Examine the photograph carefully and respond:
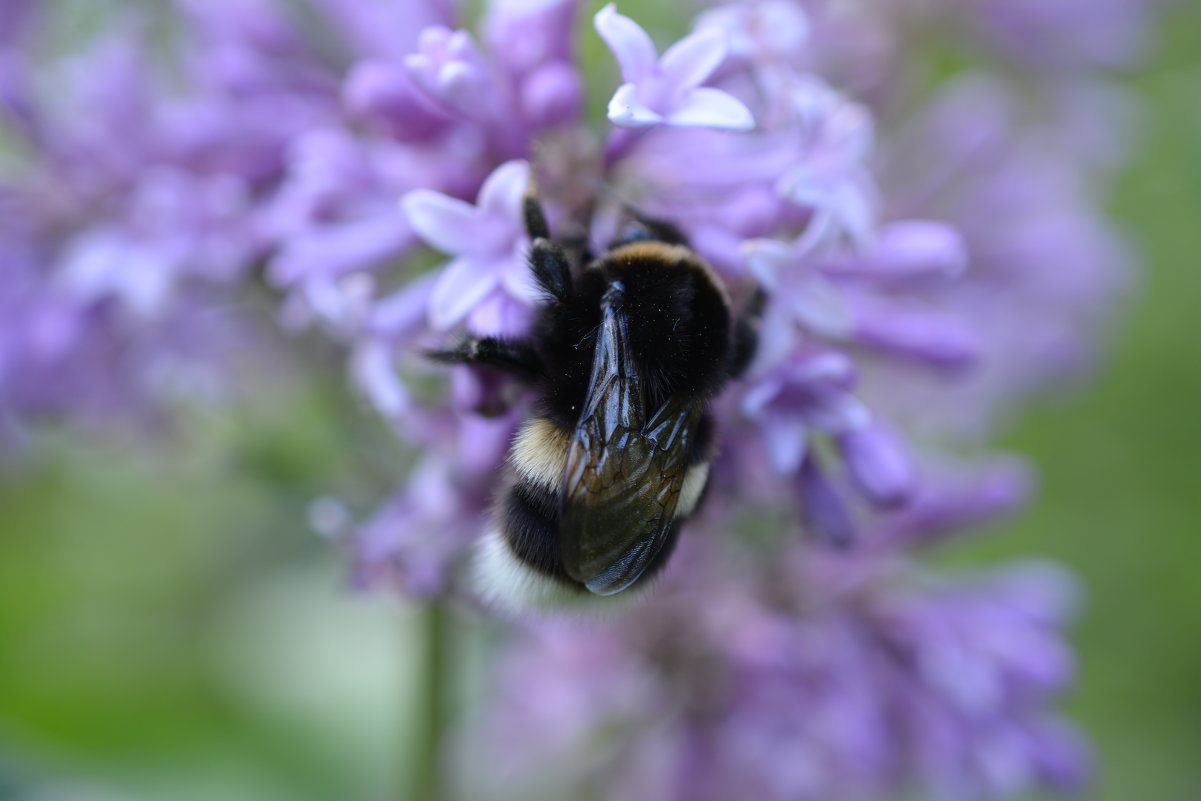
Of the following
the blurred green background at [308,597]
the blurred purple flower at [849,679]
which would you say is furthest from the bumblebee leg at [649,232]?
the blurred green background at [308,597]

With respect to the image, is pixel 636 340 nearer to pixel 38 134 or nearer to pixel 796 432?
pixel 796 432

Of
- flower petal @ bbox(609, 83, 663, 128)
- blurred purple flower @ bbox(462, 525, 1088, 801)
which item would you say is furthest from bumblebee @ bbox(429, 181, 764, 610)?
blurred purple flower @ bbox(462, 525, 1088, 801)

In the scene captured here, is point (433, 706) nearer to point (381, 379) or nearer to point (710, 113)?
point (381, 379)

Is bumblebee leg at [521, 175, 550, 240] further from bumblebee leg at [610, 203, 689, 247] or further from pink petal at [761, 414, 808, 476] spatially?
pink petal at [761, 414, 808, 476]

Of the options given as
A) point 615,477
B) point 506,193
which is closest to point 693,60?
point 506,193

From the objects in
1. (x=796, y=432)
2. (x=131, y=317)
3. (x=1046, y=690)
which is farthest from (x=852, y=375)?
(x=131, y=317)

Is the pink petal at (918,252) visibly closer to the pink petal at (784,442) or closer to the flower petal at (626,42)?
the pink petal at (784,442)
